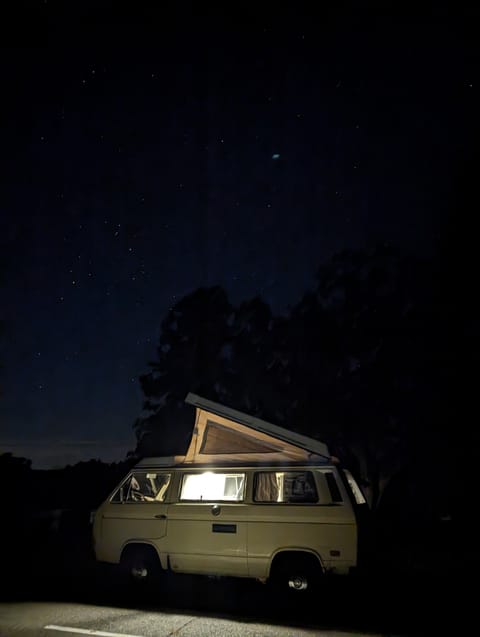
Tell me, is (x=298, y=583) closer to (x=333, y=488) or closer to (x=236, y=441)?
(x=333, y=488)

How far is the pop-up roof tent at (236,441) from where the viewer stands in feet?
25.2

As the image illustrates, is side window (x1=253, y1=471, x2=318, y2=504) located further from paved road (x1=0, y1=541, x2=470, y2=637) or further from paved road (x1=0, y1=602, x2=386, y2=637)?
paved road (x1=0, y1=602, x2=386, y2=637)

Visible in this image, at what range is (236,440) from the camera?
8.27m

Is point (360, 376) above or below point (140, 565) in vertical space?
above

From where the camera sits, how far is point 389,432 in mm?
19266

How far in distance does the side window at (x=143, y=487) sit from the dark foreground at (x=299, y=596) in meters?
1.26

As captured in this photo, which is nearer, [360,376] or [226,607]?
[226,607]

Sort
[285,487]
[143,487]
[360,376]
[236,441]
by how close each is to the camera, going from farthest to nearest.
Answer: [360,376]
[236,441]
[143,487]
[285,487]

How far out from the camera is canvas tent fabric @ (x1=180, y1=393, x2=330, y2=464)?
772cm

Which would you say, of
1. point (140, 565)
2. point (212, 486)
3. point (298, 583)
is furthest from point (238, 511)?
point (140, 565)

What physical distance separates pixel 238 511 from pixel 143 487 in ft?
5.60

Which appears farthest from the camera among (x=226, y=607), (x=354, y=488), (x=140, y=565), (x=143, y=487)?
(x=143, y=487)

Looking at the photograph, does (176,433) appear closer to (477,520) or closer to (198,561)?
(477,520)

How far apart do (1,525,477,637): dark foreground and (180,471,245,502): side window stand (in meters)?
1.33
